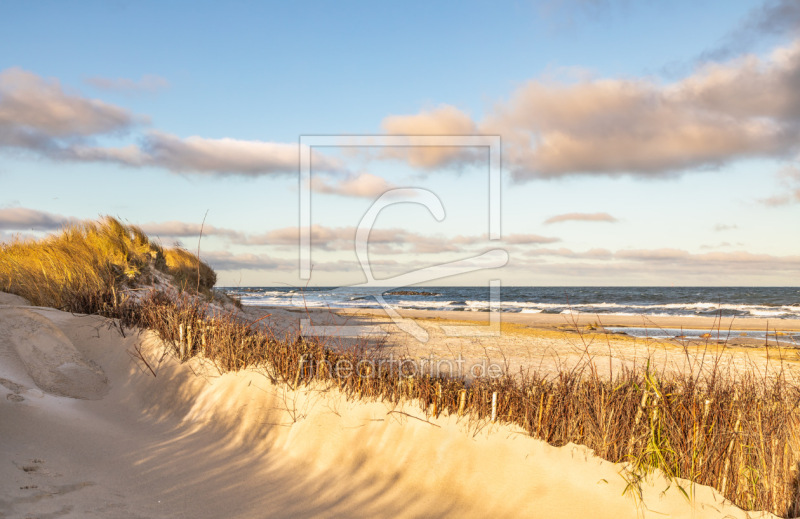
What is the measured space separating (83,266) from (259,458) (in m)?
8.71

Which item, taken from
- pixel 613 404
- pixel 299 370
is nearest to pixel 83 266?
pixel 299 370

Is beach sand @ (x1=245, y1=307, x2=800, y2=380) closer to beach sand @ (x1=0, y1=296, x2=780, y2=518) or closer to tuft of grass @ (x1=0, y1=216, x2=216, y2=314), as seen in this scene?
beach sand @ (x1=0, y1=296, x2=780, y2=518)

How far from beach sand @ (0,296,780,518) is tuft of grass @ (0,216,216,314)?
273 cm

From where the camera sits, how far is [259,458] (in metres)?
6.33

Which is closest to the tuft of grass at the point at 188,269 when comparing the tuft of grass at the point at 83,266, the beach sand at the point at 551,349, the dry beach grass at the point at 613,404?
the tuft of grass at the point at 83,266

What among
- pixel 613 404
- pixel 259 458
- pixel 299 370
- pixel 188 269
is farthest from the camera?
pixel 188 269

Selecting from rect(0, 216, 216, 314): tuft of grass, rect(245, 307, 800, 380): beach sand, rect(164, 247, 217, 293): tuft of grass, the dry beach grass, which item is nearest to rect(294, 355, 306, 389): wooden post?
the dry beach grass

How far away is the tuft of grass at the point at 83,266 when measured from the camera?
1098cm

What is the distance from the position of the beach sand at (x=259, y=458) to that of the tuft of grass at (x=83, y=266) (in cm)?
273

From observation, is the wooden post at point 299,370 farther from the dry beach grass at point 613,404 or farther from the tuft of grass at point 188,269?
the tuft of grass at point 188,269

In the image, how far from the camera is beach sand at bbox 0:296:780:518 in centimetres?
488

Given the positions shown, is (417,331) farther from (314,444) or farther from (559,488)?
(559,488)

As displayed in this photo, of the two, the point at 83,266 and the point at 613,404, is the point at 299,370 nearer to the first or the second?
the point at 613,404

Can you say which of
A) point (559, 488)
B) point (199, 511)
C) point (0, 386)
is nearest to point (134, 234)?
point (0, 386)
